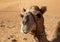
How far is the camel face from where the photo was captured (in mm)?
2285

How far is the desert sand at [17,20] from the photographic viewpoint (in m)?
3.33

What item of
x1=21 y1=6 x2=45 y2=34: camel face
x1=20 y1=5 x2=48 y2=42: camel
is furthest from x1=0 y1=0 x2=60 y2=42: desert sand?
x1=21 y1=6 x2=45 y2=34: camel face

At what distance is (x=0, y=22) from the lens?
4059 mm

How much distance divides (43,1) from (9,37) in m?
1.51

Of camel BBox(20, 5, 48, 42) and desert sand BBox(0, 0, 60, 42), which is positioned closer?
camel BBox(20, 5, 48, 42)

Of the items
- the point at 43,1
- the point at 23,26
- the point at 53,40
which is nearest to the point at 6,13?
the point at 43,1

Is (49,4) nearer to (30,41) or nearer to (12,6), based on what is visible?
(12,6)


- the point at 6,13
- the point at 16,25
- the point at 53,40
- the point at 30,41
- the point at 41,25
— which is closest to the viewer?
the point at 41,25

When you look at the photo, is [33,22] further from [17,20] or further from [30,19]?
[17,20]

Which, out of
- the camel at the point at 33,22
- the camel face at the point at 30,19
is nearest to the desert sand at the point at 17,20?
the camel at the point at 33,22

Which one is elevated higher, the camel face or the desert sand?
the camel face

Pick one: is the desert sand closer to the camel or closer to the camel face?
the camel

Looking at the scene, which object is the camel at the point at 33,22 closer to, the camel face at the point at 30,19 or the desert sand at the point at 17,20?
the camel face at the point at 30,19

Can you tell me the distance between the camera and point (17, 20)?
4.00m
